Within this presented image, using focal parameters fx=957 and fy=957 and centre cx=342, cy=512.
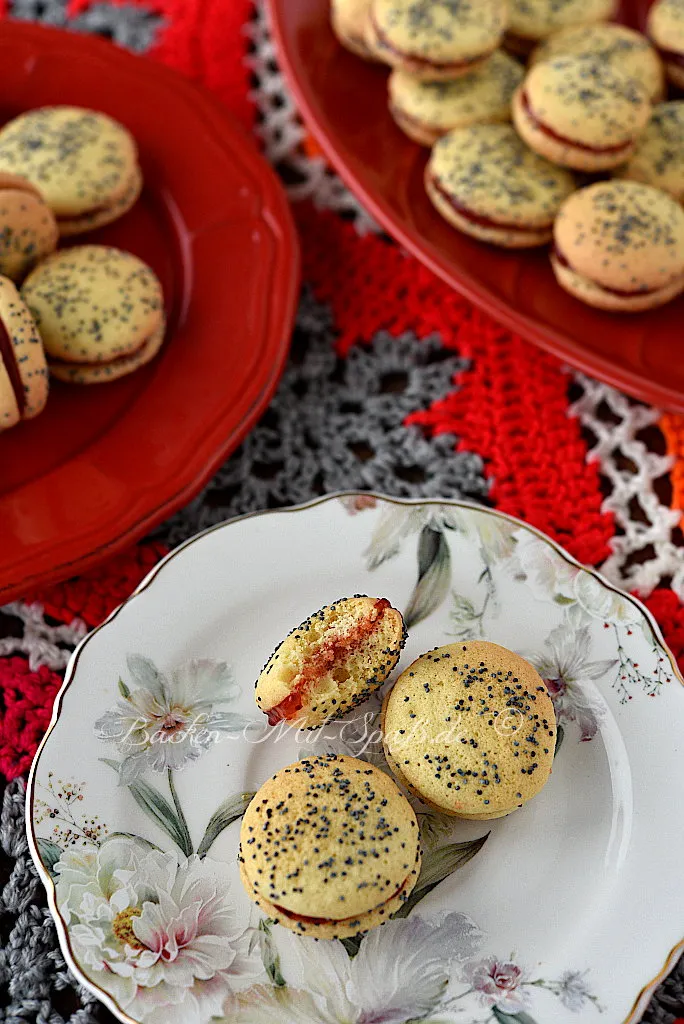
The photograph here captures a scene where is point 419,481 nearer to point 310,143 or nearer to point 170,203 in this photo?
point 170,203

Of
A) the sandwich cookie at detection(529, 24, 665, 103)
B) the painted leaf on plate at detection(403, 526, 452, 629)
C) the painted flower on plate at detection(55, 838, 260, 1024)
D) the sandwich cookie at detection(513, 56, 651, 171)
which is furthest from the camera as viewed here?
the sandwich cookie at detection(529, 24, 665, 103)

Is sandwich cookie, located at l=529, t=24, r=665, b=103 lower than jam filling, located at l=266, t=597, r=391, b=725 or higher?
higher

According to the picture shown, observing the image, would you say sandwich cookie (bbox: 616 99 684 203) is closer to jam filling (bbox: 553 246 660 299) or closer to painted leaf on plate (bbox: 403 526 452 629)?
jam filling (bbox: 553 246 660 299)

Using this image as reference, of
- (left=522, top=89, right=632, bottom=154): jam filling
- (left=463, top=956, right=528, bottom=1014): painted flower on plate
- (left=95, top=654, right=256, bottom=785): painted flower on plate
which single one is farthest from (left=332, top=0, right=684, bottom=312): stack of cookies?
(left=463, top=956, right=528, bottom=1014): painted flower on plate

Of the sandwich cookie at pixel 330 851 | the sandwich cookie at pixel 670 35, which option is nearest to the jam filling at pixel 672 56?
the sandwich cookie at pixel 670 35

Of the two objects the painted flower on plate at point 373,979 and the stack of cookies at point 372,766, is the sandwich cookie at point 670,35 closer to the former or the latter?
the stack of cookies at point 372,766

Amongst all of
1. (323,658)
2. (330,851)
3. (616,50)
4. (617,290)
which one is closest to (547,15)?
(616,50)
